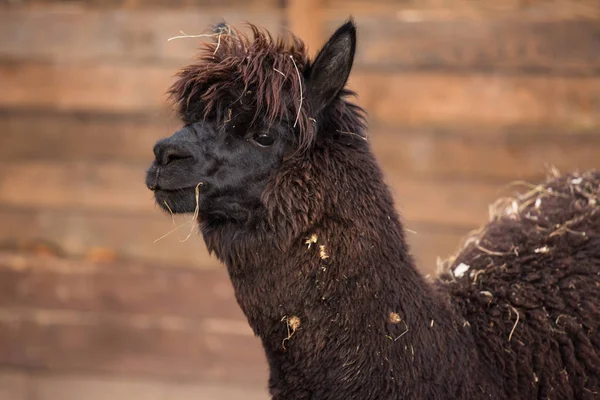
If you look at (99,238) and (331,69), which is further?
(99,238)

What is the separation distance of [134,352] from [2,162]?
5.88 feet

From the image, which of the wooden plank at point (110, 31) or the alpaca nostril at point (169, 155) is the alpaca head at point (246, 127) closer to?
the alpaca nostril at point (169, 155)

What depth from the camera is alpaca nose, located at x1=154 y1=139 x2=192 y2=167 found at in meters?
2.76

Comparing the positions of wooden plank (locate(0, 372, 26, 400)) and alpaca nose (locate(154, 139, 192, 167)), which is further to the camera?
wooden plank (locate(0, 372, 26, 400))

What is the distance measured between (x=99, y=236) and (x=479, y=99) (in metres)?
3.00

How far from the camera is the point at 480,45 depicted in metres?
5.62

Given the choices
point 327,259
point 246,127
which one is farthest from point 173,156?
point 327,259

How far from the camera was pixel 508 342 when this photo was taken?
2969mm

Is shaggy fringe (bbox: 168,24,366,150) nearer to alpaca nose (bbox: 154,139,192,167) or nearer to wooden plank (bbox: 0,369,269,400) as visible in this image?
alpaca nose (bbox: 154,139,192,167)

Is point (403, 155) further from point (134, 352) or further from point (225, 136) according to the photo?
point (225, 136)

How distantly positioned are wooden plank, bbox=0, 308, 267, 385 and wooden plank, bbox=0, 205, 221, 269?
1.58 feet

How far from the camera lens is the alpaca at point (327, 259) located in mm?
2760

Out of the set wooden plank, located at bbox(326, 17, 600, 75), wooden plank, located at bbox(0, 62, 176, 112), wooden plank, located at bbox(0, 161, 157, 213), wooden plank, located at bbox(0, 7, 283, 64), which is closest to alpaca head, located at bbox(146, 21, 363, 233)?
wooden plank, located at bbox(326, 17, 600, 75)

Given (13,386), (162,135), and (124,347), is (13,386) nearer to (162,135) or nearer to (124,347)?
(124,347)
